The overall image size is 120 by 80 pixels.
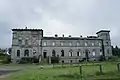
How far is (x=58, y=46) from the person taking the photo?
60438 mm

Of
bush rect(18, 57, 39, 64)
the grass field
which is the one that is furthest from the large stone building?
the grass field

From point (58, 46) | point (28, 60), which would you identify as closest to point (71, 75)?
point (28, 60)

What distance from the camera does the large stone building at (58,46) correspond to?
5766 cm

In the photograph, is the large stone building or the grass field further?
the large stone building

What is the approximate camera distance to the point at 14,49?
5728cm

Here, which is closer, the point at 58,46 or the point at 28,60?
the point at 28,60

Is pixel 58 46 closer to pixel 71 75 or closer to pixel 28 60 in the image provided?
pixel 28 60

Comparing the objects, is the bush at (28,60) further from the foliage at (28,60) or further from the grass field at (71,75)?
the grass field at (71,75)

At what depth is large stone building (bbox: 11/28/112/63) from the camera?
57656 millimetres

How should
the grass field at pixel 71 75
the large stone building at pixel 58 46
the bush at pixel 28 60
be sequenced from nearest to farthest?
the grass field at pixel 71 75 < the bush at pixel 28 60 < the large stone building at pixel 58 46

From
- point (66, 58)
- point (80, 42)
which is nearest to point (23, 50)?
point (66, 58)

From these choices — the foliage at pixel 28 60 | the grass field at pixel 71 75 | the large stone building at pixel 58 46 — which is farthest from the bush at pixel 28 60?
the grass field at pixel 71 75

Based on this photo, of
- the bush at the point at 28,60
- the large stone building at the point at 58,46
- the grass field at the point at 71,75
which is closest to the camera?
the grass field at the point at 71,75

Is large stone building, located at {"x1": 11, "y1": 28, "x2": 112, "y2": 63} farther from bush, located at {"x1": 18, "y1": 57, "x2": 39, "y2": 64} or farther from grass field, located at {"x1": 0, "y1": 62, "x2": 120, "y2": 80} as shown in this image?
grass field, located at {"x1": 0, "y1": 62, "x2": 120, "y2": 80}
